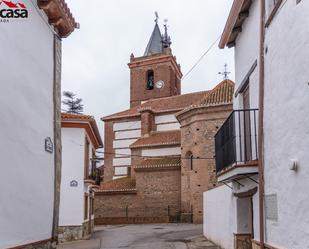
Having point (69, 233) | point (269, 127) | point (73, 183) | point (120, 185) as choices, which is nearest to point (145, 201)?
point (120, 185)

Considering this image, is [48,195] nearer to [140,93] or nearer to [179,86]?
[140,93]

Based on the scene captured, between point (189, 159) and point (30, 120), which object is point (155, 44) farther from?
point (30, 120)

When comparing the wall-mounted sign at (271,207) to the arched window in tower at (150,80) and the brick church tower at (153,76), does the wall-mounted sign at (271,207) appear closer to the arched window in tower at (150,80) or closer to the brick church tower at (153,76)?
the brick church tower at (153,76)

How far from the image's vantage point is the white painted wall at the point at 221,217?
37.0ft

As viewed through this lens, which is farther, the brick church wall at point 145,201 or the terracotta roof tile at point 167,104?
the terracotta roof tile at point 167,104

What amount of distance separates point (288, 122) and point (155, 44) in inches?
1661

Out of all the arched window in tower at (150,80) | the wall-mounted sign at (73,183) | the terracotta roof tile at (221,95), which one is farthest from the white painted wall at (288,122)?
the arched window in tower at (150,80)

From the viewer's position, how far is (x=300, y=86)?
5.37 metres

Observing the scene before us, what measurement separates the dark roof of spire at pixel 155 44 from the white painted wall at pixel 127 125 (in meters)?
10.3

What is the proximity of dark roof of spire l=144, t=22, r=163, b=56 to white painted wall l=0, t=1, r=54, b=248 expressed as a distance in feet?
123

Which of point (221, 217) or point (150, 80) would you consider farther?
point (150, 80)

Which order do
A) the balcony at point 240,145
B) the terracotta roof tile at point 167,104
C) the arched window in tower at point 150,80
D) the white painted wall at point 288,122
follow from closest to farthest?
1. the white painted wall at point 288,122
2. the balcony at point 240,145
3. the terracotta roof tile at point 167,104
4. the arched window in tower at point 150,80

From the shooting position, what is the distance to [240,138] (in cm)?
812

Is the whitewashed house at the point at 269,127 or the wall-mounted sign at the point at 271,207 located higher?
the whitewashed house at the point at 269,127
